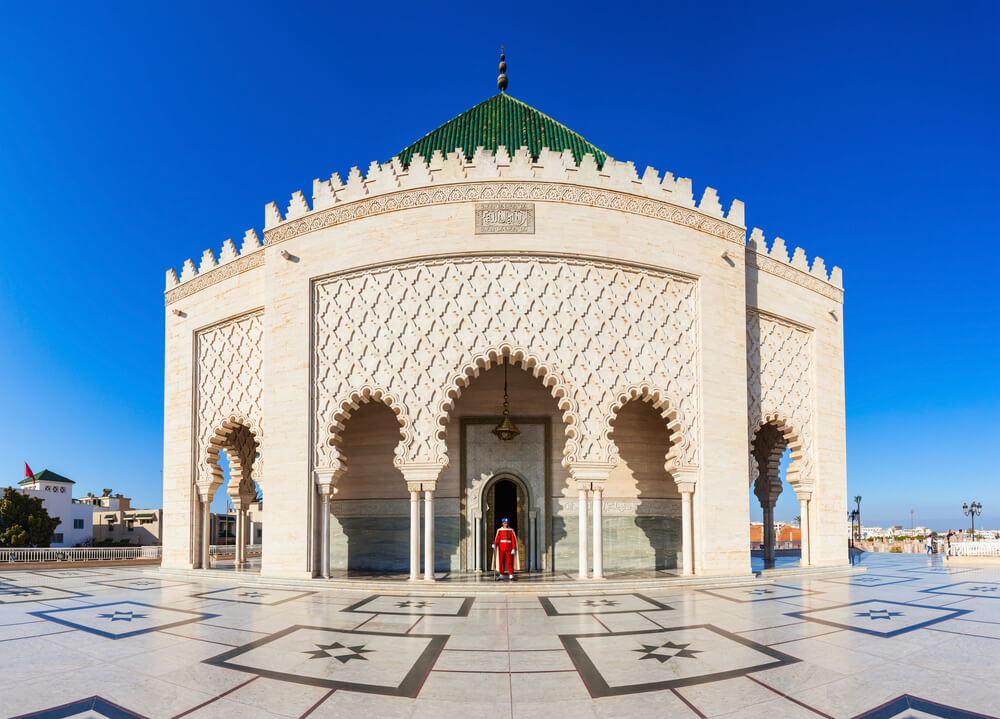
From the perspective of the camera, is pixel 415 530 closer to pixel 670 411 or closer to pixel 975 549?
pixel 670 411

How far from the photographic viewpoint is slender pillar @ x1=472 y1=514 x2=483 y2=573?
34.7 ft

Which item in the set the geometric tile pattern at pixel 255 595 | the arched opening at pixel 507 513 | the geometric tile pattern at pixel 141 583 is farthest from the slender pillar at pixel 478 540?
the geometric tile pattern at pixel 141 583

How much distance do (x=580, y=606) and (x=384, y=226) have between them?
247 inches

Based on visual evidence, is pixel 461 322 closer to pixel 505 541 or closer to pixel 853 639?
pixel 505 541

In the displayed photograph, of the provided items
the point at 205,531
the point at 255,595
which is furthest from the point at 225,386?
the point at 255,595

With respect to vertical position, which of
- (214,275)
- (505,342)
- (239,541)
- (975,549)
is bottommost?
(975,549)

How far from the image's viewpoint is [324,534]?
9992 mm

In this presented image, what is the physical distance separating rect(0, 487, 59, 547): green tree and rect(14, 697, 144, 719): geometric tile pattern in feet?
87.2

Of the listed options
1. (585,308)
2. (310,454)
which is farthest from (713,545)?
(310,454)

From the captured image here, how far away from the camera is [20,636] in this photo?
540cm

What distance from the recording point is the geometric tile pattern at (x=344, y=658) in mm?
3926

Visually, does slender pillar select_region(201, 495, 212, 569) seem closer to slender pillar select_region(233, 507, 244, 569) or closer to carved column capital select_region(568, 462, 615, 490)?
slender pillar select_region(233, 507, 244, 569)

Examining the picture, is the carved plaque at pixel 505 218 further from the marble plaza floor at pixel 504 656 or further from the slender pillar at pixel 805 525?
the slender pillar at pixel 805 525

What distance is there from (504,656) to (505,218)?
22.1 ft
